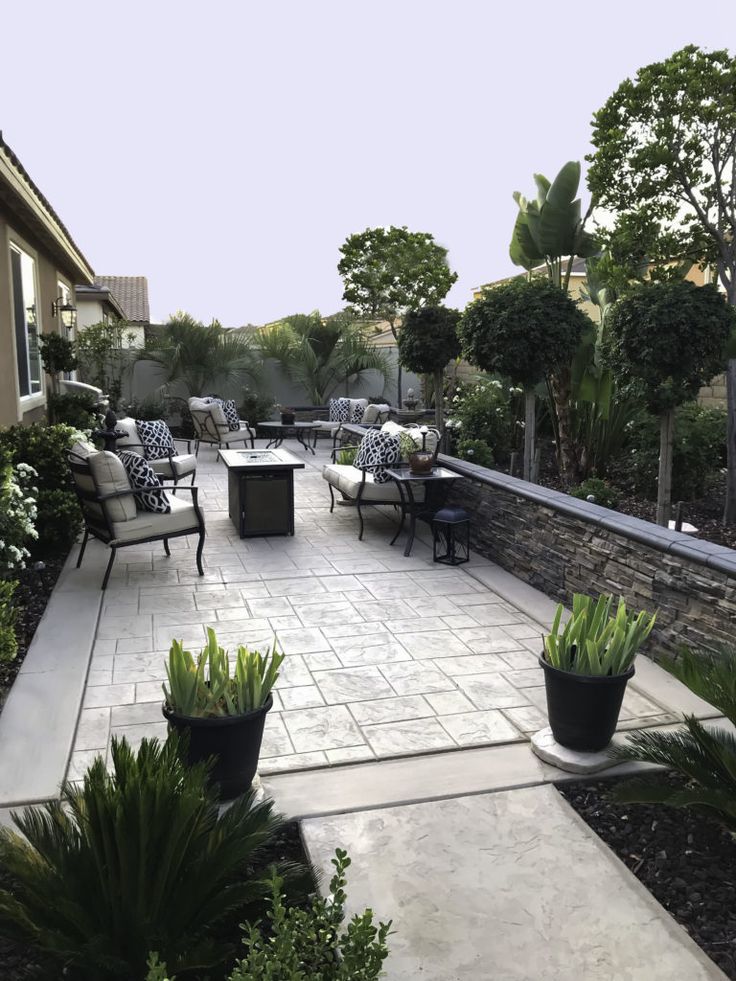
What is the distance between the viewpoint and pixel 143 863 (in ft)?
6.64

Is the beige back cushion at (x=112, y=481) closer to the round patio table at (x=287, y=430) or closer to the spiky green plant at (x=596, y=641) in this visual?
the spiky green plant at (x=596, y=641)

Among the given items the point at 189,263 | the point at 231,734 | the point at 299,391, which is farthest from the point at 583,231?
the point at 189,263

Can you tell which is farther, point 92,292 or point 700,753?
point 92,292

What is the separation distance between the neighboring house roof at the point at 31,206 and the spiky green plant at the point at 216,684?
4.73 meters

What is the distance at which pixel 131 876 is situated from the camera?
201 centimetres

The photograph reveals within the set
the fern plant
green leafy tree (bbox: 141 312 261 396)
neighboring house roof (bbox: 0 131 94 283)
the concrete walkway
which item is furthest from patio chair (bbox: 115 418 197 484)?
green leafy tree (bbox: 141 312 261 396)

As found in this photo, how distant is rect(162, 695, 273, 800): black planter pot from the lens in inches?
114

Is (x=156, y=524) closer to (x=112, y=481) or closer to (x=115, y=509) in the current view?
(x=115, y=509)

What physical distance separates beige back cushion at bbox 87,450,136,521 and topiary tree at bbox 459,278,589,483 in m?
3.49

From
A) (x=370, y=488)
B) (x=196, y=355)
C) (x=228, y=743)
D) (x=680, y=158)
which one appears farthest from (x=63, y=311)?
(x=228, y=743)

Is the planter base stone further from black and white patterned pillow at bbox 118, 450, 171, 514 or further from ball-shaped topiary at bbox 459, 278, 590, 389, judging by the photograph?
ball-shaped topiary at bbox 459, 278, 590, 389

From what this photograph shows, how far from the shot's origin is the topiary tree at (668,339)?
562 cm

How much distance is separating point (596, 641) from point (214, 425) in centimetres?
1040

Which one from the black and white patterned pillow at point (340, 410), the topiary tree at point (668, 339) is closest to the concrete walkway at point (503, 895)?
the topiary tree at point (668, 339)
